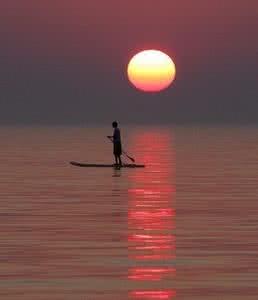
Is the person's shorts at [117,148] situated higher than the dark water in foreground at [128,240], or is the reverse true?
the person's shorts at [117,148]

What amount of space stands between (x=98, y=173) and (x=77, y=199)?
54.3 feet

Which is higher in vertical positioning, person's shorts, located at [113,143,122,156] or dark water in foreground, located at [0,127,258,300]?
person's shorts, located at [113,143,122,156]

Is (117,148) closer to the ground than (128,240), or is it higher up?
higher up

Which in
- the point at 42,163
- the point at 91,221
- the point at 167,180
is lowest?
the point at 91,221

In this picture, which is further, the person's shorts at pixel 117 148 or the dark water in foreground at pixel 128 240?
the person's shorts at pixel 117 148

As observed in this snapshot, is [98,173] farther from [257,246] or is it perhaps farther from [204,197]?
[257,246]

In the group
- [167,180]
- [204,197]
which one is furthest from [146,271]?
[167,180]

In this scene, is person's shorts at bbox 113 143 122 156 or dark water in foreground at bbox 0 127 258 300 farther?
A: person's shorts at bbox 113 143 122 156

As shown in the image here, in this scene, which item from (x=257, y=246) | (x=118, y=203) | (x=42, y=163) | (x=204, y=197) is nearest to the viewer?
(x=257, y=246)

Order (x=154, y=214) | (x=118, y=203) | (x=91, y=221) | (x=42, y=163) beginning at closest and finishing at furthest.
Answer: (x=91, y=221), (x=154, y=214), (x=118, y=203), (x=42, y=163)

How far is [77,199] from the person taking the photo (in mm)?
36938

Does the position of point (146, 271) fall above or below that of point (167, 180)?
below

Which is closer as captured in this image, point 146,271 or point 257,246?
point 146,271

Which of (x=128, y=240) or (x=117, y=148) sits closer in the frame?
(x=128, y=240)
